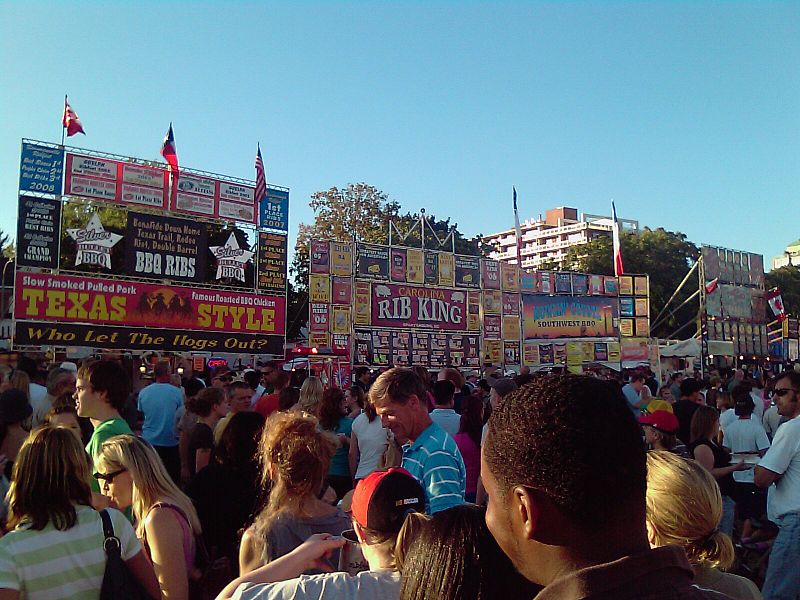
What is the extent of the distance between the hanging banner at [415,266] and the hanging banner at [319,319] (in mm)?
4662

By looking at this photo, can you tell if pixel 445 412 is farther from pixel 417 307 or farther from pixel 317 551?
pixel 417 307

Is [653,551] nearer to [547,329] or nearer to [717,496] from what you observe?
[717,496]

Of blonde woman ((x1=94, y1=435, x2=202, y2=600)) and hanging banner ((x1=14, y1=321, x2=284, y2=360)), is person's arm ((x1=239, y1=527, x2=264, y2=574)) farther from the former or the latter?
hanging banner ((x1=14, y1=321, x2=284, y2=360))

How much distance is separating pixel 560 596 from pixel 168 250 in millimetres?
22197

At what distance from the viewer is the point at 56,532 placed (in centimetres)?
311

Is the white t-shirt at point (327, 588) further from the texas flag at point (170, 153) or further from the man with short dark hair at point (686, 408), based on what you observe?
the texas flag at point (170, 153)

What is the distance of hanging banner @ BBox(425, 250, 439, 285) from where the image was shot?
31.3 meters

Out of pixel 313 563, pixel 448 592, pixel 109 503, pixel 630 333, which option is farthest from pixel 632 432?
pixel 630 333

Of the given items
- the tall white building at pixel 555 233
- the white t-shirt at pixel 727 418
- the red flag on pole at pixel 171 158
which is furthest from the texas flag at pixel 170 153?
the tall white building at pixel 555 233

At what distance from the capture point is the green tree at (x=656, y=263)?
54688mm

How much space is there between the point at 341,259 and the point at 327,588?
85.4 ft

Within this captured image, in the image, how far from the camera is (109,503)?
13.0 ft

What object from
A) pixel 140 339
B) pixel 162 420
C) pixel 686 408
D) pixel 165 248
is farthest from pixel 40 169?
pixel 686 408

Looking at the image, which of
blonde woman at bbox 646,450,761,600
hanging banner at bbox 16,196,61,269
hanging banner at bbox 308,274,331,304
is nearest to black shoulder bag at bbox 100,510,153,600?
blonde woman at bbox 646,450,761,600
